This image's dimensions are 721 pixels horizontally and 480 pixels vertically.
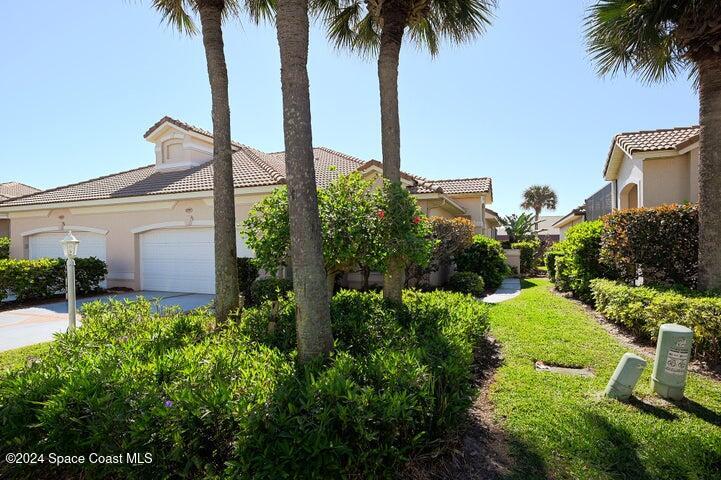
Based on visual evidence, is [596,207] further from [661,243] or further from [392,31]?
[392,31]

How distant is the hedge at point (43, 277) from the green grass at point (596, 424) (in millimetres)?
14239

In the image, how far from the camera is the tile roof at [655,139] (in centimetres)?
1137

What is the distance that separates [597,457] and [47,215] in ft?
68.1

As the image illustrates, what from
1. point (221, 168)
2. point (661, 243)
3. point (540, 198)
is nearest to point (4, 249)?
point (221, 168)

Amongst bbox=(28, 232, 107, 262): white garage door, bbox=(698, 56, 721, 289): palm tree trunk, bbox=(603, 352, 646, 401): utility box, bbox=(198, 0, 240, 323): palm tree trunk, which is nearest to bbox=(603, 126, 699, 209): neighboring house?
bbox=(698, 56, 721, 289): palm tree trunk

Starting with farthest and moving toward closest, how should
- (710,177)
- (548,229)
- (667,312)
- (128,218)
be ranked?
1. (548,229)
2. (128,218)
3. (710,177)
4. (667,312)

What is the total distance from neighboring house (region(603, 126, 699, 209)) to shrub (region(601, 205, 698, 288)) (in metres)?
2.97

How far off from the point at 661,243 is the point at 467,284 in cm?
564

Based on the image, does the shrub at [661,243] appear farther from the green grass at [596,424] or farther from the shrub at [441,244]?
the shrub at [441,244]

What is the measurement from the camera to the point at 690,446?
12.0 feet

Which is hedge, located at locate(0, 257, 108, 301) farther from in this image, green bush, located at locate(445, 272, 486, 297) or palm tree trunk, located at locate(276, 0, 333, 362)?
green bush, located at locate(445, 272, 486, 297)

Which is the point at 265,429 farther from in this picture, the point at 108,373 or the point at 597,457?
the point at 597,457

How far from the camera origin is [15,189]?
33.3 metres

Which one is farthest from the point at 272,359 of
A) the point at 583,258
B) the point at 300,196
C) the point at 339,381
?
the point at 583,258
